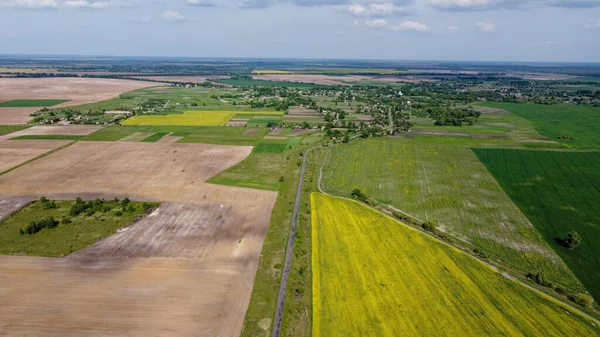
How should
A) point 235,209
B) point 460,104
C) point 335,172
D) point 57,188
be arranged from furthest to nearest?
point 460,104
point 335,172
point 57,188
point 235,209

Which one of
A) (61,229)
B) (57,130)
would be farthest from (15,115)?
(61,229)

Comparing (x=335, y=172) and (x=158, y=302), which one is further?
(x=335, y=172)

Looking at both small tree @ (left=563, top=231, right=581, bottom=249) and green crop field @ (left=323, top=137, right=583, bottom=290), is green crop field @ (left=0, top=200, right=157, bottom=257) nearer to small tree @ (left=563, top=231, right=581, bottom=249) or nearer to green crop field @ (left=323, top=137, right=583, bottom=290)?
green crop field @ (left=323, top=137, right=583, bottom=290)

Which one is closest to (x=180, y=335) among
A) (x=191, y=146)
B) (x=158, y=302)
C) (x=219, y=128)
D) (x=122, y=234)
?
(x=158, y=302)

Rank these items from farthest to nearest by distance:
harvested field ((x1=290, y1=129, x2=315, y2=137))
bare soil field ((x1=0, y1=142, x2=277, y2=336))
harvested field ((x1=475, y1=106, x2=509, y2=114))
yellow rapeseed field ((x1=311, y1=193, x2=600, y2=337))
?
harvested field ((x1=475, y1=106, x2=509, y2=114)) → harvested field ((x1=290, y1=129, x2=315, y2=137)) → bare soil field ((x1=0, y1=142, x2=277, y2=336)) → yellow rapeseed field ((x1=311, y1=193, x2=600, y2=337))

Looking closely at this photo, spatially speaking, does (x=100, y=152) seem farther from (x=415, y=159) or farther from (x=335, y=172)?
(x=415, y=159)

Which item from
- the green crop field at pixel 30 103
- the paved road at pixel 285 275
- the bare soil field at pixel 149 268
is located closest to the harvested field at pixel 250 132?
the bare soil field at pixel 149 268

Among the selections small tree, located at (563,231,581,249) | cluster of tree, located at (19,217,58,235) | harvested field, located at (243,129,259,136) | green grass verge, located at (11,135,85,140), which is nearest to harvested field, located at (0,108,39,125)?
green grass verge, located at (11,135,85,140)
